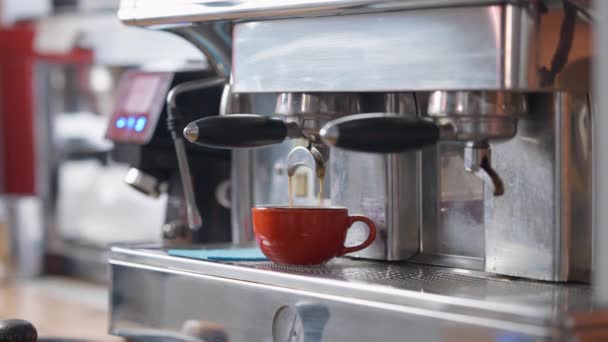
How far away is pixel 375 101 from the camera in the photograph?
88 cm

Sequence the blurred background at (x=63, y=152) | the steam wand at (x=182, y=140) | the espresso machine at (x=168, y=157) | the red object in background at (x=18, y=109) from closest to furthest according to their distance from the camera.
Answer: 1. the steam wand at (x=182, y=140)
2. the espresso machine at (x=168, y=157)
3. the blurred background at (x=63, y=152)
4. the red object in background at (x=18, y=109)

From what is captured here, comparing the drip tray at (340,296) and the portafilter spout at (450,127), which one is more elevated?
the portafilter spout at (450,127)

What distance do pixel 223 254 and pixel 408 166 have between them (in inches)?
7.4

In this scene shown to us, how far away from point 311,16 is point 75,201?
120 cm

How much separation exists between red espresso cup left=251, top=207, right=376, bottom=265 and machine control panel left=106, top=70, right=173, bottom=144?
11.2 inches

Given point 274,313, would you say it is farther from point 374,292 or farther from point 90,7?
point 90,7

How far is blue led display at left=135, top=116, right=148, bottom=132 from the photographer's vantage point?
1095 millimetres

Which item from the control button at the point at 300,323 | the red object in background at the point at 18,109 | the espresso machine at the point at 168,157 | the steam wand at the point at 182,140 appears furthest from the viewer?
the red object in background at the point at 18,109

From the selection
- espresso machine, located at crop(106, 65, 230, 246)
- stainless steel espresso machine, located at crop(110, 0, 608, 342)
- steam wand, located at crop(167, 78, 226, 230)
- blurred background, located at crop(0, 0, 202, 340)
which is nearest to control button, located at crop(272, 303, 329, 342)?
stainless steel espresso machine, located at crop(110, 0, 608, 342)

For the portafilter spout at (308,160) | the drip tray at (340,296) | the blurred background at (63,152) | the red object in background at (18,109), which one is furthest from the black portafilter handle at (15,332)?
the red object in background at (18,109)

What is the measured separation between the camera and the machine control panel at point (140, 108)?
109 centimetres

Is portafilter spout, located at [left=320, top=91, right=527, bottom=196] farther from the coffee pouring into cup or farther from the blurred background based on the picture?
the blurred background

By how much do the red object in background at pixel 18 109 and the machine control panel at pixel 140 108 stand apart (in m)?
0.87

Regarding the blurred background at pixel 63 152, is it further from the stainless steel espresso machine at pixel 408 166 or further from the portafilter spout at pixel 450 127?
the portafilter spout at pixel 450 127
